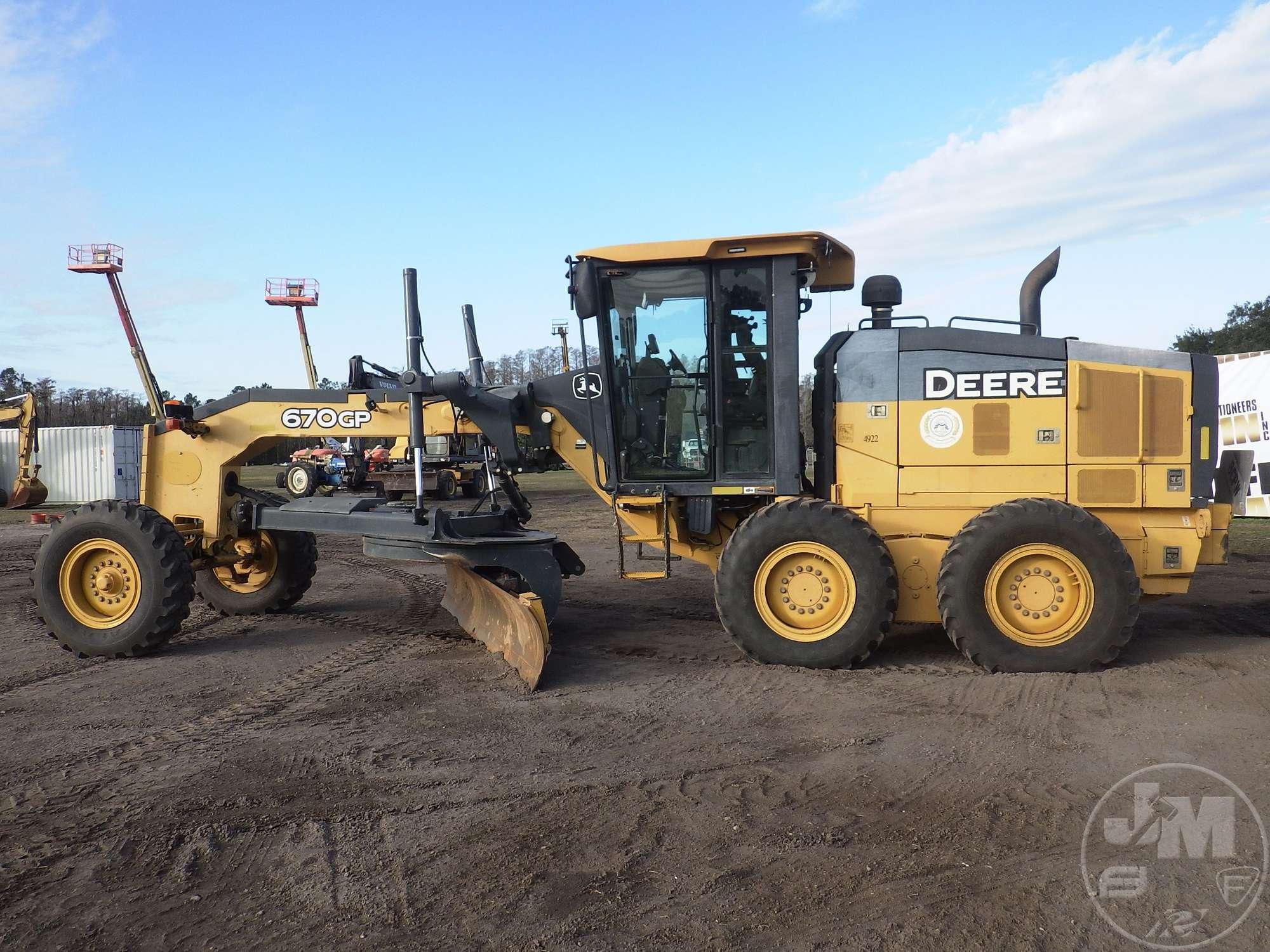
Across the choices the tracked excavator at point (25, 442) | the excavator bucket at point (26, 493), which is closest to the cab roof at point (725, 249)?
the tracked excavator at point (25, 442)

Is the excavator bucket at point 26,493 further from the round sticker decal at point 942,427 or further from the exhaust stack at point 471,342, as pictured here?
the round sticker decal at point 942,427

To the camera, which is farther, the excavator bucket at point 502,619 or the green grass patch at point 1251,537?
the green grass patch at point 1251,537

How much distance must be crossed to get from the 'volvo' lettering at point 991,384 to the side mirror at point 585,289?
2435 mm

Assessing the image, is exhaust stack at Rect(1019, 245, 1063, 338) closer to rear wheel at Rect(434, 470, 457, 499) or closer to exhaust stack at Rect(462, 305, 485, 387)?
exhaust stack at Rect(462, 305, 485, 387)

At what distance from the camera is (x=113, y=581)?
7000 mm

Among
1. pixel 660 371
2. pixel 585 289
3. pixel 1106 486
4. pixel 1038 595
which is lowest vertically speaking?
pixel 1038 595

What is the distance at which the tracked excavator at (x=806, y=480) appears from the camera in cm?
628

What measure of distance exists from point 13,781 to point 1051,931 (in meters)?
4.44

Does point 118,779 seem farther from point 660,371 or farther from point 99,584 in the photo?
point 660,371

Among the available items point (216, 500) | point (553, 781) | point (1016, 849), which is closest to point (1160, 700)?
point (1016, 849)

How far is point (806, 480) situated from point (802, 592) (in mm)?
1120

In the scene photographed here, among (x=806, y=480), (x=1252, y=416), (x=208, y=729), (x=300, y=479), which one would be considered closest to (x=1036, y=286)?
(x=806, y=480)

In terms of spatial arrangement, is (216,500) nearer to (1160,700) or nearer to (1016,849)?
(1016,849)

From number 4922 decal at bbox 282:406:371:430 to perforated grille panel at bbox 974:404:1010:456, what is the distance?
457 centimetres
